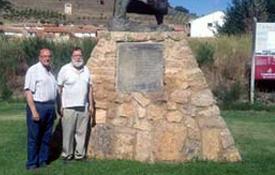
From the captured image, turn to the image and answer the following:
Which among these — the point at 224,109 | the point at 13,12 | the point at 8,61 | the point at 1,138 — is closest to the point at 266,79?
the point at 224,109

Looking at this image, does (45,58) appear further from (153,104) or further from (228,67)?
(228,67)

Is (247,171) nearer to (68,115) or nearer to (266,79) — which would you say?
(68,115)

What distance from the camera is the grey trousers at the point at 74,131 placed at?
491 inches

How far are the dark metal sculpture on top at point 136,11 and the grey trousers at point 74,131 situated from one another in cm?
171

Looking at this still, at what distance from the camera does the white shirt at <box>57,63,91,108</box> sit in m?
12.3

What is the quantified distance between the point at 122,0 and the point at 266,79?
467 inches

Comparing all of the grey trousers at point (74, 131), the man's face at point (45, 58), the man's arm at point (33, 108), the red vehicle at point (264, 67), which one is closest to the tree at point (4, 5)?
the red vehicle at point (264, 67)

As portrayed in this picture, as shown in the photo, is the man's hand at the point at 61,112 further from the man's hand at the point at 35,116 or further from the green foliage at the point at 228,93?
the green foliage at the point at 228,93

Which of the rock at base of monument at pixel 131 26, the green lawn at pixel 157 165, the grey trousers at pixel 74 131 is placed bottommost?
the green lawn at pixel 157 165

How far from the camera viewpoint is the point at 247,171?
12070mm

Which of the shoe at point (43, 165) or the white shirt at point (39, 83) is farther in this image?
the shoe at point (43, 165)

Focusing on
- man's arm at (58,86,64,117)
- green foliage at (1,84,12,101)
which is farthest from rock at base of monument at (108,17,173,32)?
green foliage at (1,84,12,101)

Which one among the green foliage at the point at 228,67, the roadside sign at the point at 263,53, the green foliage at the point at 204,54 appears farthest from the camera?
the green foliage at the point at 204,54

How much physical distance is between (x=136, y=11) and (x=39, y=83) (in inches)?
109
